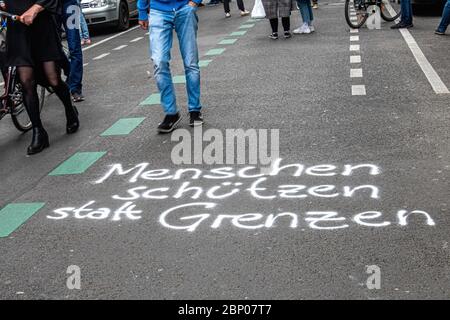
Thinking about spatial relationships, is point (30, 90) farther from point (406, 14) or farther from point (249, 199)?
point (406, 14)

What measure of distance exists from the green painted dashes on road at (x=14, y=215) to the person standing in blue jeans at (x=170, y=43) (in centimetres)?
193

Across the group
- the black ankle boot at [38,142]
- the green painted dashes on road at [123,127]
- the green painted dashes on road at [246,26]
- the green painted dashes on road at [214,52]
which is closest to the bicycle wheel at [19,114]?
the black ankle boot at [38,142]

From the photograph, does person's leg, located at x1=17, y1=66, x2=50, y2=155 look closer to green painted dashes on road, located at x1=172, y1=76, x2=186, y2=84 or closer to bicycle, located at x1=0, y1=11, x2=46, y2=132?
bicycle, located at x1=0, y1=11, x2=46, y2=132

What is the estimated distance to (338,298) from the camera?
3332mm

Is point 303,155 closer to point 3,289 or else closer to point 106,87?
point 3,289

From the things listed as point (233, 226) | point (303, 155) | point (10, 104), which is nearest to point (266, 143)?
point (303, 155)

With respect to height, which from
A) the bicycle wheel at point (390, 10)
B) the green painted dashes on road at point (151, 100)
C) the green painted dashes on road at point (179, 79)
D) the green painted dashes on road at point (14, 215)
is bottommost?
the bicycle wheel at point (390, 10)

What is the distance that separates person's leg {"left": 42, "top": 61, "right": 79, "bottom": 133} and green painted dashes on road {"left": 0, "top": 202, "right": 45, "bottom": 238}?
186cm

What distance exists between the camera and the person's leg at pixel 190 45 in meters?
6.53

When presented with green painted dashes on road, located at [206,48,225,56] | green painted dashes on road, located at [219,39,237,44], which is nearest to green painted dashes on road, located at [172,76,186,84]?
green painted dashes on road, located at [206,48,225,56]

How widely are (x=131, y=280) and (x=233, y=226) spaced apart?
88cm

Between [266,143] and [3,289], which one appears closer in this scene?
[3,289]

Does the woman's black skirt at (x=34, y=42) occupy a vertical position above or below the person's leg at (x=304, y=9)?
above

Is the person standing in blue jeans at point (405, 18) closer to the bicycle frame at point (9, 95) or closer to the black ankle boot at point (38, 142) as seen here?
the bicycle frame at point (9, 95)
